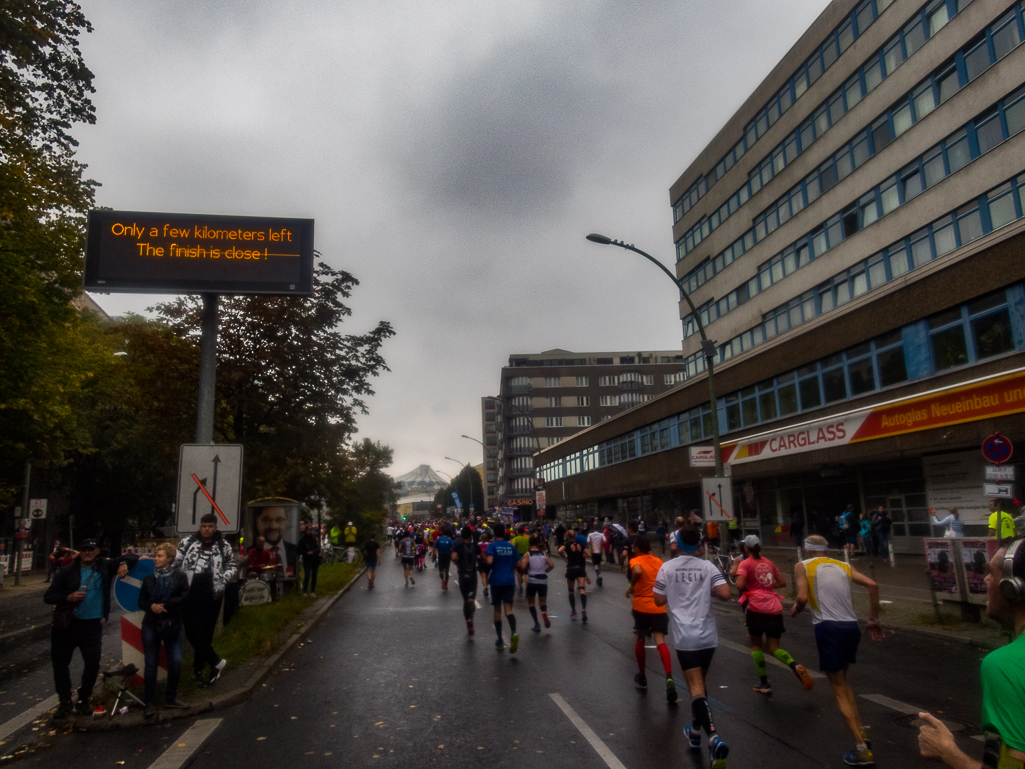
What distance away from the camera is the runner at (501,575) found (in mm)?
10844

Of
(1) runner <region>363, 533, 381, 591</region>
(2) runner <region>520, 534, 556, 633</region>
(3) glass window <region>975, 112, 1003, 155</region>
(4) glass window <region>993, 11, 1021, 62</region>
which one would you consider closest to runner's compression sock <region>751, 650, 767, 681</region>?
(2) runner <region>520, 534, 556, 633</region>

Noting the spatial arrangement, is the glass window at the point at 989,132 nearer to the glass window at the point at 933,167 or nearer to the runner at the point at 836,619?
the glass window at the point at 933,167

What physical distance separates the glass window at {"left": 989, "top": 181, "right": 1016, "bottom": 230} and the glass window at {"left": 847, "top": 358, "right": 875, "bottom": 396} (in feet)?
17.7

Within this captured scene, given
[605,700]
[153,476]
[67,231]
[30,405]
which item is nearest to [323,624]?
[605,700]

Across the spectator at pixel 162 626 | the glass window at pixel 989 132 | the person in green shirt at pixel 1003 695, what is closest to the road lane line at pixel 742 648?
the spectator at pixel 162 626

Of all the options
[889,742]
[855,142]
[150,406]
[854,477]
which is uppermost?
[855,142]

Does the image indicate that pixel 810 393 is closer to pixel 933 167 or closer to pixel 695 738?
pixel 933 167

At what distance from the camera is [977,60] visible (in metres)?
23.0

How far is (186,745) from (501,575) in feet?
17.3

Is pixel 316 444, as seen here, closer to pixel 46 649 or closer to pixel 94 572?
A: pixel 46 649

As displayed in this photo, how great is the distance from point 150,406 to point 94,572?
1496 centimetres

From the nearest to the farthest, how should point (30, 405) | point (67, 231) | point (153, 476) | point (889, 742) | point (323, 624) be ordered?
point (889, 742)
point (323, 624)
point (67, 231)
point (30, 405)
point (153, 476)

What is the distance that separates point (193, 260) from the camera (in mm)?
12945

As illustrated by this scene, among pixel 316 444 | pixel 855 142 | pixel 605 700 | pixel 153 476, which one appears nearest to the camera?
pixel 605 700
